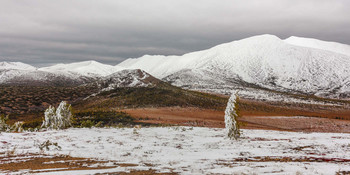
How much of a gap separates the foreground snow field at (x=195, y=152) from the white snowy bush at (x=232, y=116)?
106 centimetres

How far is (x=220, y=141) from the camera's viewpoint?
24109mm

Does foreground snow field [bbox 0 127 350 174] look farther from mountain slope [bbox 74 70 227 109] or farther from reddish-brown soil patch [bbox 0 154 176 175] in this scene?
mountain slope [bbox 74 70 227 109]

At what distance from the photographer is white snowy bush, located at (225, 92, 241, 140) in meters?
24.2

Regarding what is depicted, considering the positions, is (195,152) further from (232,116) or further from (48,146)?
(48,146)

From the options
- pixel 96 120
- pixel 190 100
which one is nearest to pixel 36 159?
pixel 96 120

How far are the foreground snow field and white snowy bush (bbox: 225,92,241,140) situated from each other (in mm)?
1056

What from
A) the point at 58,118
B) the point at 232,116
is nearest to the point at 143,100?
the point at 58,118

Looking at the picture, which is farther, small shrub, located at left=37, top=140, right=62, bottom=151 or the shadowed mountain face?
the shadowed mountain face

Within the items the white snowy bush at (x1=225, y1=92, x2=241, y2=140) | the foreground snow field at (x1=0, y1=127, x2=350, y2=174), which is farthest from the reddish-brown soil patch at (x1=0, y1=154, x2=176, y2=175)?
the white snowy bush at (x1=225, y1=92, x2=241, y2=140)

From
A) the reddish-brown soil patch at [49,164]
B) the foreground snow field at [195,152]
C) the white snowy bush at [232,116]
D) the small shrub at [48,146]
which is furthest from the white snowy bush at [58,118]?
the white snowy bush at [232,116]

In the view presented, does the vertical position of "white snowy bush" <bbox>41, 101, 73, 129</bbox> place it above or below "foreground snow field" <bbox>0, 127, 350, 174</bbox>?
above

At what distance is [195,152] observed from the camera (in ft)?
63.1

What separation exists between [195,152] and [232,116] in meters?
7.35

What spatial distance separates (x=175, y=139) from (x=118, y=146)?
658 cm
